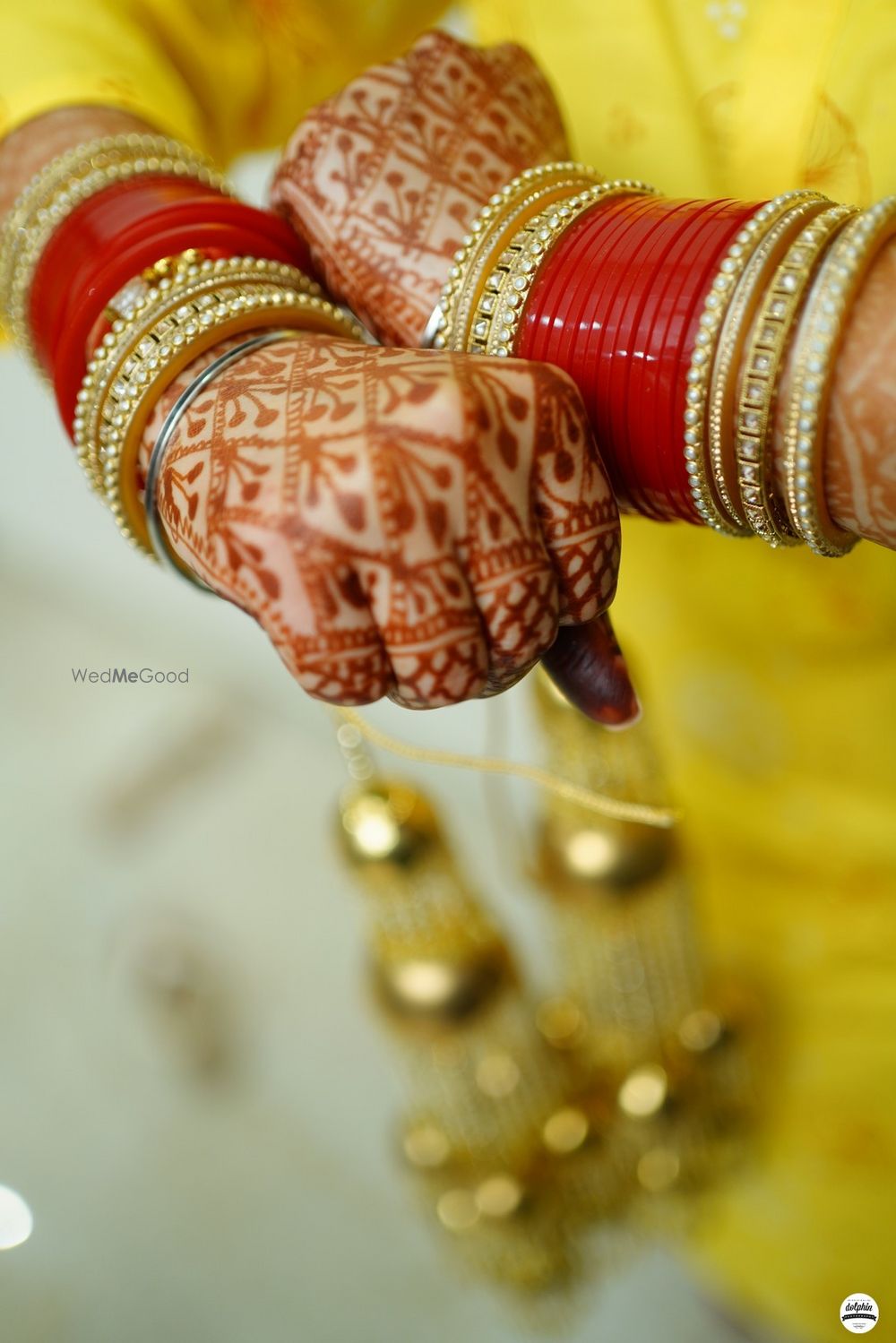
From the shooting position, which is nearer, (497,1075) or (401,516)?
(401,516)

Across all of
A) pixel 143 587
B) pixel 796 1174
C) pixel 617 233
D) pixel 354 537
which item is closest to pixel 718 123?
pixel 617 233

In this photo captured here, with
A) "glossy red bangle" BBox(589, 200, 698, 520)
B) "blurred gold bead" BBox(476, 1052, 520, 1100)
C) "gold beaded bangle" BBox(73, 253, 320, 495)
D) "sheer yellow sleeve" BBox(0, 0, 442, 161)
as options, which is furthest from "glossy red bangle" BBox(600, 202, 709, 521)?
"blurred gold bead" BBox(476, 1052, 520, 1100)

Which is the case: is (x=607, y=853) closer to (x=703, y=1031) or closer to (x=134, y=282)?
(x=703, y=1031)

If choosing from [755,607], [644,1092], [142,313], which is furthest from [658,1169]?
[142,313]

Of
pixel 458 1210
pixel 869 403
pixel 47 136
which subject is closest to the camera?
pixel 869 403

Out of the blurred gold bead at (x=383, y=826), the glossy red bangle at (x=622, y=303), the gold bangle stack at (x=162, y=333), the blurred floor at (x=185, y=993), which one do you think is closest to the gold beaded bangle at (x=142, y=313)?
the gold bangle stack at (x=162, y=333)

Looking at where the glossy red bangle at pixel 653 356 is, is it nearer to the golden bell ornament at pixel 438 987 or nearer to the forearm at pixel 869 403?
the forearm at pixel 869 403

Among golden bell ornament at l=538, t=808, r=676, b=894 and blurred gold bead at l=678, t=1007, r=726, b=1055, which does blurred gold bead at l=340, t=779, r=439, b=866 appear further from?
blurred gold bead at l=678, t=1007, r=726, b=1055
